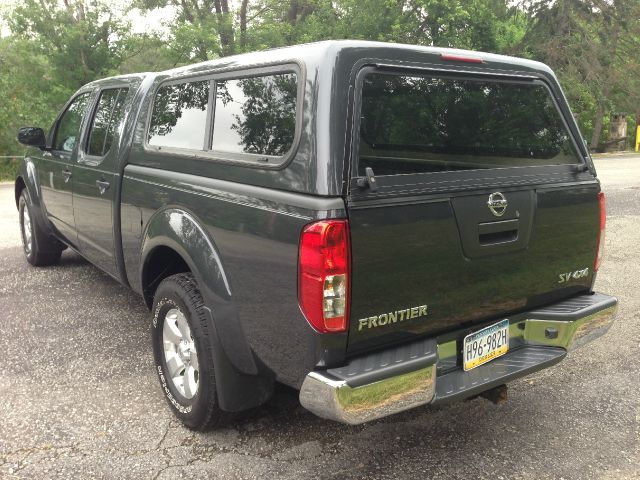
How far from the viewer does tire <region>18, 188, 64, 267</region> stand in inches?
234

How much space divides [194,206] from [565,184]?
187 centimetres

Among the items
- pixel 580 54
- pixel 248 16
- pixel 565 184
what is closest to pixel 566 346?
pixel 565 184

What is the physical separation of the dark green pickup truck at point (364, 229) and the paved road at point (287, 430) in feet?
0.84

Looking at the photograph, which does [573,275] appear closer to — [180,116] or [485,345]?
[485,345]

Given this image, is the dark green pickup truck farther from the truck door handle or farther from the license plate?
the truck door handle

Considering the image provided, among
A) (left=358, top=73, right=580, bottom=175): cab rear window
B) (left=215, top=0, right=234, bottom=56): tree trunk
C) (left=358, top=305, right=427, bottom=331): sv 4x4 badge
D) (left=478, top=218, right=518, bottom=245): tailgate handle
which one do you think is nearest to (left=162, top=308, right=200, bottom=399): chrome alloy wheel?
(left=358, top=305, right=427, bottom=331): sv 4x4 badge

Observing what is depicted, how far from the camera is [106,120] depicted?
14.5 ft

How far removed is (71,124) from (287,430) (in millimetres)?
3479

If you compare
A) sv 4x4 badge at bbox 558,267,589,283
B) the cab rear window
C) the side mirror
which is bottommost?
sv 4x4 badge at bbox 558,267,589,283

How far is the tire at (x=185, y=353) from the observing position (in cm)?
285

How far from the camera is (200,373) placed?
2.87 meters

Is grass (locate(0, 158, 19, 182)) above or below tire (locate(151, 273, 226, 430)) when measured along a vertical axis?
below

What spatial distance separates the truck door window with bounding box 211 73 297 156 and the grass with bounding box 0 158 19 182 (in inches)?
658

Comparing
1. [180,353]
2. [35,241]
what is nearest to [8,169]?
A: [35,241]
